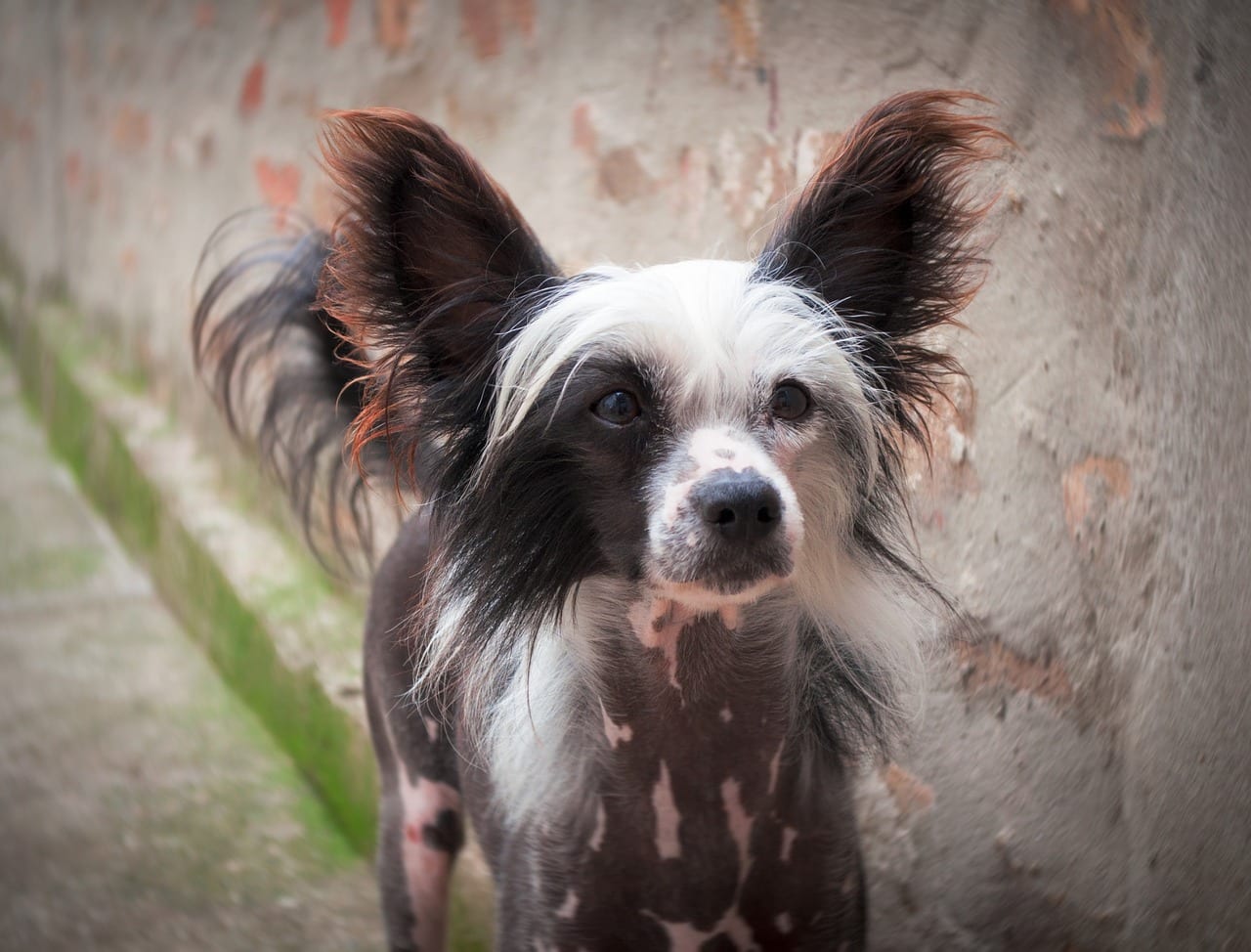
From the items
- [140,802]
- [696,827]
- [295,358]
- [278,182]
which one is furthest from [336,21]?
[696,827]

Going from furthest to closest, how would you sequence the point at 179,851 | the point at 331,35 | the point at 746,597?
the point at 331,35 < the point at 179,851 < the point at 746,597

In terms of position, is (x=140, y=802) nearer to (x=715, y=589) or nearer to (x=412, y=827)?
(x=412, y=827)

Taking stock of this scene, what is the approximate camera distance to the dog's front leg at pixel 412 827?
276 centimetres

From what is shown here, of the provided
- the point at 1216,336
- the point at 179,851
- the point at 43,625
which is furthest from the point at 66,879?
the point at 1216,336

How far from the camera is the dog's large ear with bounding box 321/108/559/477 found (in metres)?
1.81

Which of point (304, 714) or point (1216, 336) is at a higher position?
point (1216, 336)

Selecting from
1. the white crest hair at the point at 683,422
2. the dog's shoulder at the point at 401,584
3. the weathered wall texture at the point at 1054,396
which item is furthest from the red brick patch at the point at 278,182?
the white crest hair at the point at 683,422

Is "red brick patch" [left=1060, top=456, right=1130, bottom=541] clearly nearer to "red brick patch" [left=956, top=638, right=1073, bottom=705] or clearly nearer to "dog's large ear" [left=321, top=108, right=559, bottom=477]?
"red brick patch" [left=956, top=638, right=1073, bottom=705]

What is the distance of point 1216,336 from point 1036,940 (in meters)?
1.17

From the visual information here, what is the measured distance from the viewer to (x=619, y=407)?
6.06ft

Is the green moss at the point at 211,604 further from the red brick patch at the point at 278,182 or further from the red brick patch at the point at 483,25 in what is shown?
the red brick patch at the point at 483,25

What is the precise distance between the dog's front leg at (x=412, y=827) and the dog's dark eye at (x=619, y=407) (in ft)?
3.75

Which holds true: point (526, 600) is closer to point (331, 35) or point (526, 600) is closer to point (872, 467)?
point (872, 467)

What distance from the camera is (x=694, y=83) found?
2990 mm
